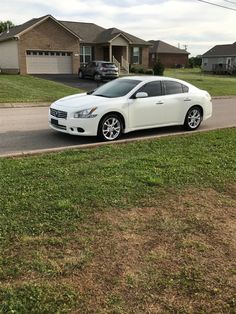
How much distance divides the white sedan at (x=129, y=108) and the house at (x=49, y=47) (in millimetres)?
29382

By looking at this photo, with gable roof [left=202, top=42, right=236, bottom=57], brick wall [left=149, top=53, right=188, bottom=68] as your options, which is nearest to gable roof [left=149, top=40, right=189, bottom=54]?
brick wall [left=149, top=53, right=188, bottom=68]

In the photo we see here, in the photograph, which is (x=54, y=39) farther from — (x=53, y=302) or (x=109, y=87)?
(x=53, y=302)

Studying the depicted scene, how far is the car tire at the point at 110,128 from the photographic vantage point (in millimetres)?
9414

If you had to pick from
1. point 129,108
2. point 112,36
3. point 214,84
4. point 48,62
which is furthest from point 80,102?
point 112,36

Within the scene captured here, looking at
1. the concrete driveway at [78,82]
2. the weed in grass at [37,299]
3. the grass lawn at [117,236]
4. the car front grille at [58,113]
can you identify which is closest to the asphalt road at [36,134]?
the car front grille at [58,113]

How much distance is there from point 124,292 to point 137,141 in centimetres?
573

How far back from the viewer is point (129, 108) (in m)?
9.77

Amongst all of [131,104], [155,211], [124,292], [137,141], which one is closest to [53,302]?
[124,292]

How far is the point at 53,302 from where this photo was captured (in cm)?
311

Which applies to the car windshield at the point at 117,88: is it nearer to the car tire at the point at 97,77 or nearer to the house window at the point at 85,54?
the car tire at the point at 97,77

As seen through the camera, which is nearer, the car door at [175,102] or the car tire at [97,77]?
the car door at [175,102]

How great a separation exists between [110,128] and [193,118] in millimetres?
2869

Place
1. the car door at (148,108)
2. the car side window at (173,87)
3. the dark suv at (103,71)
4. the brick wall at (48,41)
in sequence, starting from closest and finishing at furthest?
1. the car door at (148,108)
2. the car side window at (173,87)
3. the dark suv at (103,71)
4. the brick wall at (48,41)

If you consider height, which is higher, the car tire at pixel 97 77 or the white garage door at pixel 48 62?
the white garage door at pixel 48 62
